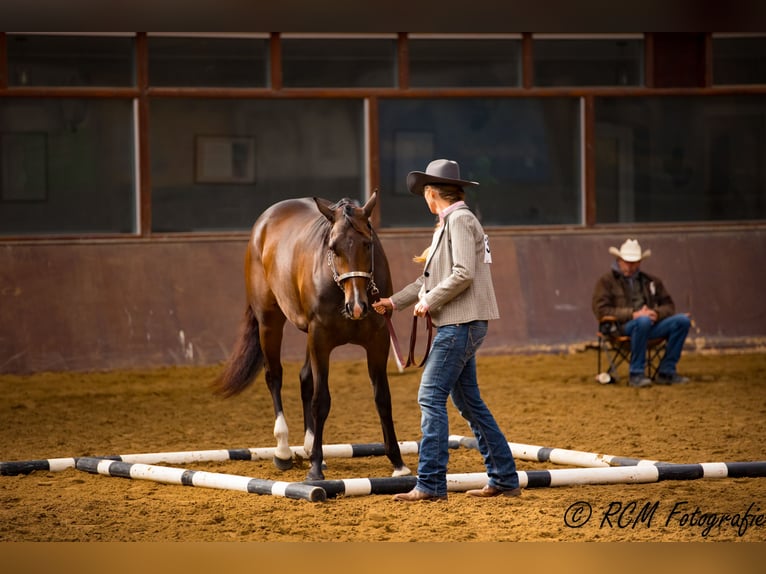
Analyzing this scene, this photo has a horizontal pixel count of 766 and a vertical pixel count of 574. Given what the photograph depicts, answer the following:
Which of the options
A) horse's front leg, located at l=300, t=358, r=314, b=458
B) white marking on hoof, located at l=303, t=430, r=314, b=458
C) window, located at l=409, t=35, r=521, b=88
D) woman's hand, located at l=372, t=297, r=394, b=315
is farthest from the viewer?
window, located at l=409, t=35, r=521, b=88

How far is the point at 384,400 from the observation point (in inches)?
264

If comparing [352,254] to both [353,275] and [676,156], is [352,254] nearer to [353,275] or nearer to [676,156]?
[353,275]

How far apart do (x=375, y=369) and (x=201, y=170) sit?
6517 mm

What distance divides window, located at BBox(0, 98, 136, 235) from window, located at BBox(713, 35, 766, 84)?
6.62m

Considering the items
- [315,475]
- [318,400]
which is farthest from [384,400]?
[315,475]

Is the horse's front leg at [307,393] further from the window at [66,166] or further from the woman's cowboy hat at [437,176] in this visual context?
the window at [66,166]

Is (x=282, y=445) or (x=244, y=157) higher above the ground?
(x=244, y=157)

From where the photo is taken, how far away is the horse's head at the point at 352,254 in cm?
616

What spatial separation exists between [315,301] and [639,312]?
4.66 metres

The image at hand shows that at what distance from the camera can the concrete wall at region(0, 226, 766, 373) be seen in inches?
471

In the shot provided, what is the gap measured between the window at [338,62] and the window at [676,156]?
2.51 m

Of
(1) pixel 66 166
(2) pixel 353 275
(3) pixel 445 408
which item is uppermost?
(1) pixel 66 166

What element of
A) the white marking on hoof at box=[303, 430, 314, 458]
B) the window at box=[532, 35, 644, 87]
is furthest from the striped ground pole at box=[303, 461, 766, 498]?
the window at box=[532, 35, 644, 87]

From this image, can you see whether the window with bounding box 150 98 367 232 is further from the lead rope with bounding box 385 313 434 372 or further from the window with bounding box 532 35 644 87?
the lead rope with bounding box 385 313 434 372
